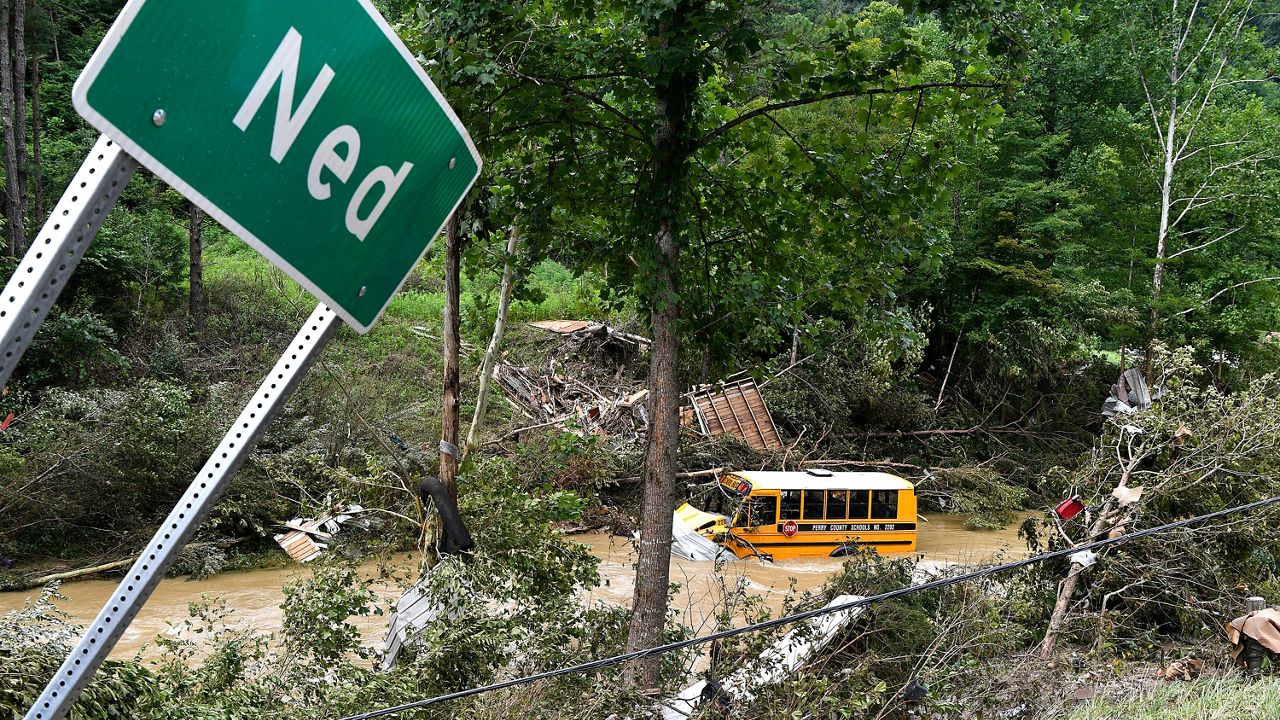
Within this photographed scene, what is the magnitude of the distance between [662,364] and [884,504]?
10700 mm

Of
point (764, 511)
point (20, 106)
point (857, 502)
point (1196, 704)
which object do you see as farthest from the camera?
point (20, 106)

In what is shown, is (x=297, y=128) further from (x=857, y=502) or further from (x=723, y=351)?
(x=857, y=502)

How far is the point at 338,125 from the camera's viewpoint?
1.42 metres

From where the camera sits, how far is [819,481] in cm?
1653

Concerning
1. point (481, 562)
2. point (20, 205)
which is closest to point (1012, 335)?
point (481, 562)

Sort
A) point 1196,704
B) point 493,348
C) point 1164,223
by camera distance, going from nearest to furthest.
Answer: point 1196,704 < point 493,348 < point 1164,223

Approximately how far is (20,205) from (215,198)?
21.1 meters

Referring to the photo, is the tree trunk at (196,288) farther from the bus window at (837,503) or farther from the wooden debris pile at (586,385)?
the bus window at (837,503)

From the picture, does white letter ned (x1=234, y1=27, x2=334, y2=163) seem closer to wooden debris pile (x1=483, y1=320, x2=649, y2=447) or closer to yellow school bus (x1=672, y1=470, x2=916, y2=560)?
yellow school bus (x1=672, y1=470, x2=916, y2=560)

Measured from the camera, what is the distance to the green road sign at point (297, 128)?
1210 mm

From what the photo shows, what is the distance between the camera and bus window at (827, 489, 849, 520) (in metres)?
16.5

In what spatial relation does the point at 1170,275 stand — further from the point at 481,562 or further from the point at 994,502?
the point at 481,562

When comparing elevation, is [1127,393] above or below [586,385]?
above

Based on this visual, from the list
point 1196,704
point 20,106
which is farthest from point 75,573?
Answer: point 1196,704
